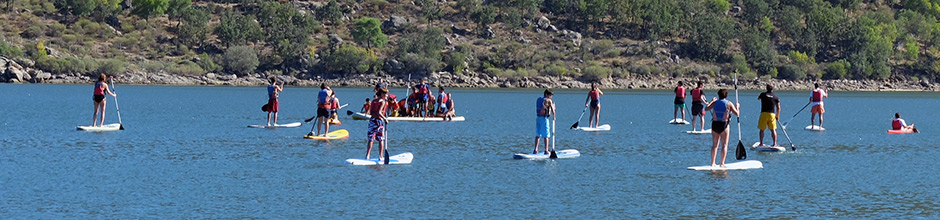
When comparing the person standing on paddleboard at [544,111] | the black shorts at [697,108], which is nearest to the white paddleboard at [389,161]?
the person standing on paddleboard at [544,111]

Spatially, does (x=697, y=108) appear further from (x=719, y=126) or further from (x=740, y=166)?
(x=719, y=126)

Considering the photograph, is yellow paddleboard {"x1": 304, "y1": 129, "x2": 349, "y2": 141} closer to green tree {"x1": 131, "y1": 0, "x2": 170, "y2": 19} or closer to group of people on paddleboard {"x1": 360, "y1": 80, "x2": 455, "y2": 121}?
group of people on paddleboard {"x1": 360, "y1": 80, "x2": 455, "y2": 121}

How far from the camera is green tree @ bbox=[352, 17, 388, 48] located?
140 metres

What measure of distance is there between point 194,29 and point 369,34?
19.4 m

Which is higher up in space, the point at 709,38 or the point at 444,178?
the point at 709,38

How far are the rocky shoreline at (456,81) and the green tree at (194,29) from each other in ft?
28.3

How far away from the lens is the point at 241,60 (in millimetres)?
132125

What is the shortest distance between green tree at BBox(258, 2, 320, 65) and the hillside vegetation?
0.22 m

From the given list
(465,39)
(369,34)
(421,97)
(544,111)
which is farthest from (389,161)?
(465,39)

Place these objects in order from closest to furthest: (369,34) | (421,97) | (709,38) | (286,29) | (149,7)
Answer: (421,97) → (286,29) → (369,34) → (709,38) → (149,7)

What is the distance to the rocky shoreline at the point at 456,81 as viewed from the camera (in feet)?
412

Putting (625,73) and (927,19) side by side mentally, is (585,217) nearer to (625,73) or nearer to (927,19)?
(625,73)

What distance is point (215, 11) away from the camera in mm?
159000

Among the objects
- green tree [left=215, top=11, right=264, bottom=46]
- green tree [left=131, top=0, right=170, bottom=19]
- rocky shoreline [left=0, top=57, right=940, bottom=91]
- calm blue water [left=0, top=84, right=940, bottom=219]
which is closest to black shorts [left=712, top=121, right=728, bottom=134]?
calm blue water [left=0, top=84, right=940, bottom=219]
